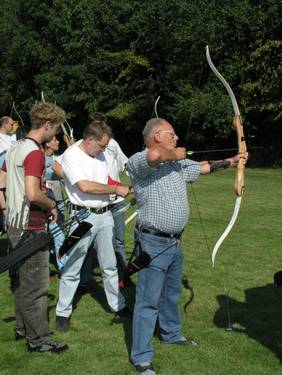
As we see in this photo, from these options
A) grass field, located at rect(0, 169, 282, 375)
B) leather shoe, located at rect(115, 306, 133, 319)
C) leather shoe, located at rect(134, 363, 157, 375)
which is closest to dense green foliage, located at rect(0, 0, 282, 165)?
grass field, located at rect(0, 169, 282, 375)

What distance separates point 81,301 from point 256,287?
2.01 m

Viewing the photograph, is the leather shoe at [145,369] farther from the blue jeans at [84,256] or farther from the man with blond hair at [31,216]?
the blue jeans at [84,256]

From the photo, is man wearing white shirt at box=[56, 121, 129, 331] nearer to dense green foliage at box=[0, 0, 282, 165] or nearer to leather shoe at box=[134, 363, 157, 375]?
leather shoe at box=[134, 363, 157, 375]

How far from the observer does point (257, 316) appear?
18.3 feet

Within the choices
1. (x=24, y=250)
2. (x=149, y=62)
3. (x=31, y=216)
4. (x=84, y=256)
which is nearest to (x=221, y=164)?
(x=84, y=256)

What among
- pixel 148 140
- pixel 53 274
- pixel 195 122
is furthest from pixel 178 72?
pixel 148 140

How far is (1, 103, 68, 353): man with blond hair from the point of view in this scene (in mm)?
4418

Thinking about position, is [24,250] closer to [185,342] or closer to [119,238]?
[185,342]

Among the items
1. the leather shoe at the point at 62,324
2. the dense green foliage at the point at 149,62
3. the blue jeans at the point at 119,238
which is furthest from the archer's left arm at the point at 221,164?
the dense green foliage at the point at 149,62

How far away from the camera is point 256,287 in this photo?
6605 millimetres

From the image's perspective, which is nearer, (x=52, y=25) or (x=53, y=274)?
(x=53, y=274)

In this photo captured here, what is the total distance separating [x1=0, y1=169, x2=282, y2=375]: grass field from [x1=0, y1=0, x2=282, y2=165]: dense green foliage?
22.0 metres

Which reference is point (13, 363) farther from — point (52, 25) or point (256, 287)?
point (52, 25)

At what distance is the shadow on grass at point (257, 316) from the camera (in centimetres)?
503
